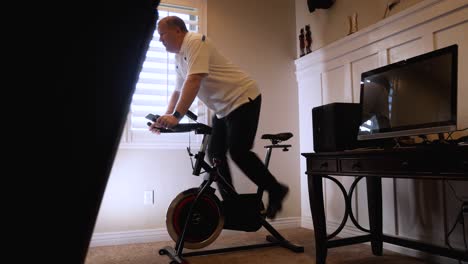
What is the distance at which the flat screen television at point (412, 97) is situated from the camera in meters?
1.62

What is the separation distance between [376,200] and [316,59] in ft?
4.57

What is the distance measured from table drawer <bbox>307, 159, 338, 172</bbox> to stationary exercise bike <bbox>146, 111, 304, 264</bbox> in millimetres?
381

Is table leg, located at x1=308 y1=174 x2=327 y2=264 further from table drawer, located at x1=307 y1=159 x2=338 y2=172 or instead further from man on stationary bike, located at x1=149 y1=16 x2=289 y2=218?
man on stationary bike, located at x1=149 y1=16 x2=289 y2=218

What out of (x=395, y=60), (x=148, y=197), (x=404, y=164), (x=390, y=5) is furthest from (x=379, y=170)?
(x=148, y=197)

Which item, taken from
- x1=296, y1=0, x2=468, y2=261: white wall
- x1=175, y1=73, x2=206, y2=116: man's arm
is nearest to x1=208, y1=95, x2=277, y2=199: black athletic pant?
x1=175, y1=73, x2=206, y2=116: man's arm

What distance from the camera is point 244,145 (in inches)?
88.0

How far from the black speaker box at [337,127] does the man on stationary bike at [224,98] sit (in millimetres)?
426

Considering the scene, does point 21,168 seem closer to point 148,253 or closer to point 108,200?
point 148,253

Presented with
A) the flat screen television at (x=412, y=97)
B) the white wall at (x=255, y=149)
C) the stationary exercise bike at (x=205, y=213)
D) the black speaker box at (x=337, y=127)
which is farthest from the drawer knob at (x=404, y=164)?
the white wall at (x=255, y=149)

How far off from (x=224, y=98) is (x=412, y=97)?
1133mm

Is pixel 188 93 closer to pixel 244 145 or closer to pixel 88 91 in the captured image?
pixel 244 145

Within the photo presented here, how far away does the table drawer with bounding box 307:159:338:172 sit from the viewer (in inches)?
76.9

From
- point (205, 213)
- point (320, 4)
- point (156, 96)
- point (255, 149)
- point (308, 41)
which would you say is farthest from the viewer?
point (308, 41)

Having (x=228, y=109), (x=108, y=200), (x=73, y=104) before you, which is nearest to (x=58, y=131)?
(x=73, y=104)
